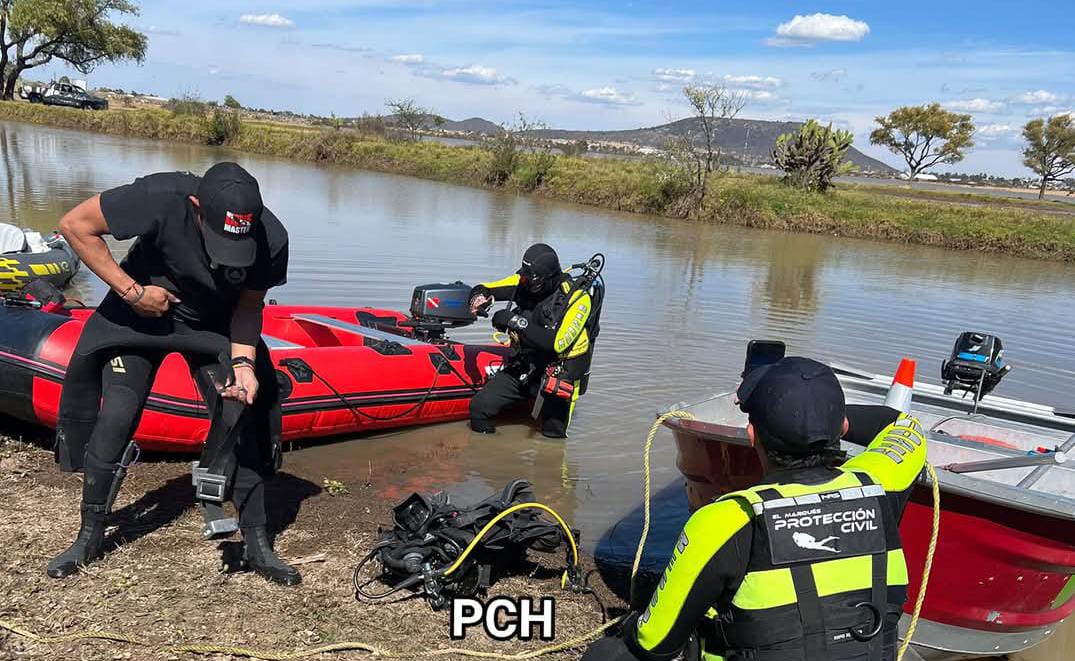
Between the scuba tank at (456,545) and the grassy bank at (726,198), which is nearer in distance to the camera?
the scuba tank at (456,545)

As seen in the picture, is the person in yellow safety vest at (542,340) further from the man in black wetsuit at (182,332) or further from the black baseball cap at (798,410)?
the black baseball cap at (798,410)

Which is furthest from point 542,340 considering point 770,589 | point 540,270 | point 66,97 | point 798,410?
point 66,97

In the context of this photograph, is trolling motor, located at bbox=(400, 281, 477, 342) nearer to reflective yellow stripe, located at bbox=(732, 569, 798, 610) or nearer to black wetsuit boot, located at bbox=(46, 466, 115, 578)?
black wetsuit boot, located at bbox=(46, 466, 115, 578)

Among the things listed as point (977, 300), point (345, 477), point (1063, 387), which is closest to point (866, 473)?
point (345, 477)

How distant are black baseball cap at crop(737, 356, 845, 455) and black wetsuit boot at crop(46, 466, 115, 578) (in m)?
2.44

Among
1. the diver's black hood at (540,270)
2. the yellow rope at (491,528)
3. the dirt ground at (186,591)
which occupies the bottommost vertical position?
the dirt ground at (186,591)

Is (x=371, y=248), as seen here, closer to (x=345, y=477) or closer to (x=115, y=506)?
(x=345, y=477)

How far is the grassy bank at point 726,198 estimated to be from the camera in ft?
71.8

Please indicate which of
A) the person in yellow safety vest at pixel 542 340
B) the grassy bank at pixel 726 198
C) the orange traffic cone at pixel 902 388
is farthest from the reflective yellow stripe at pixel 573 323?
the grassy bank at pixel 726 198

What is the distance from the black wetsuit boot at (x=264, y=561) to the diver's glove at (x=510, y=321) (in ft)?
9.42

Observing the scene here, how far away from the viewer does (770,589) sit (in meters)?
1.77

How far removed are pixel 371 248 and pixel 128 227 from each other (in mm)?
10469

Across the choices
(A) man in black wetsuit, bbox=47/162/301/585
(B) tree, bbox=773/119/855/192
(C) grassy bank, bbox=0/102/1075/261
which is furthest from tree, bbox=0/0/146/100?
(A) man in black wetsuit, bbox=47/162/301/585

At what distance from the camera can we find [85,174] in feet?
64.4
